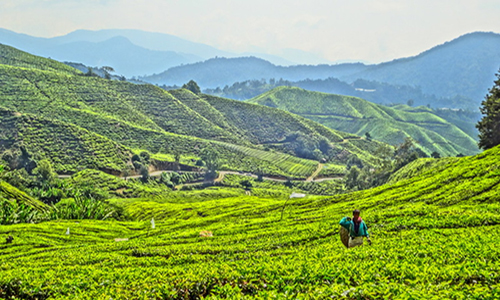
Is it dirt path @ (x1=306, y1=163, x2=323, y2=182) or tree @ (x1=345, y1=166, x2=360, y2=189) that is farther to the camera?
dirt path @ (x1=306, y1=163, x2=323, y2=182)

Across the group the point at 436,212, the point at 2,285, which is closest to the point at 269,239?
the point at 436,212

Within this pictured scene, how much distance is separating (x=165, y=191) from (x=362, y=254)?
11630 cm

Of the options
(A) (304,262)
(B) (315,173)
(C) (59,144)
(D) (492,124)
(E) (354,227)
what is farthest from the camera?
(B) (315,173)

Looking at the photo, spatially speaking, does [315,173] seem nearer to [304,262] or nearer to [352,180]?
[352,180]

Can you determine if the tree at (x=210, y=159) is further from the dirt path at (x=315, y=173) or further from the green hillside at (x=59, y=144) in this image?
the dirt path at (x=315, y=173)

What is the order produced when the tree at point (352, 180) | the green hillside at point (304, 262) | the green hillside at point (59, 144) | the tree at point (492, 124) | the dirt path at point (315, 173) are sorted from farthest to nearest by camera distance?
the dirt path at point (315, 173) < the green hillside at point (59, 144) < the tree at point (352, 180) < the tree at point (492, 124) < the green hillside at point (304, 262)

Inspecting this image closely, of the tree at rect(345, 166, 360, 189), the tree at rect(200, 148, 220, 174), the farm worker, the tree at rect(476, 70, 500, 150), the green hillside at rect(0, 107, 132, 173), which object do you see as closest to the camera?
the farm worker

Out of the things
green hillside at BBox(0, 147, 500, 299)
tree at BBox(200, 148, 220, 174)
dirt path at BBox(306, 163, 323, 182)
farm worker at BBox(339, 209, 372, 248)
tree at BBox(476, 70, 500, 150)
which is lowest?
dirt path at BBox(306, 163, 323, 182)

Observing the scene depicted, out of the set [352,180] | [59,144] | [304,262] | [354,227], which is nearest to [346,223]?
[354,227]

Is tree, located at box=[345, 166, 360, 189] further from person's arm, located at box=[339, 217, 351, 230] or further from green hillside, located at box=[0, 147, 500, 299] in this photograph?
person's arm, located at box=[339, 217, 351, 230]

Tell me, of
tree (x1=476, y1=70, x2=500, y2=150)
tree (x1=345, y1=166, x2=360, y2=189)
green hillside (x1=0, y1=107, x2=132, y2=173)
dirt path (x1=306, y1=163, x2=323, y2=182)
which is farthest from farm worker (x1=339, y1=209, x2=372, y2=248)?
dirt path (x1=306, y1=163, x2=323, y2=182)

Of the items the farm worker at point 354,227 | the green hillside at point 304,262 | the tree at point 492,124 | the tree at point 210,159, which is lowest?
the tree at point 210,159

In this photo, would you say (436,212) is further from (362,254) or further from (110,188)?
(110,188)

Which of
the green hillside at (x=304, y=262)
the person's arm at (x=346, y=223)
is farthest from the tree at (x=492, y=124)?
the person's arm at (x=346, y=223)
